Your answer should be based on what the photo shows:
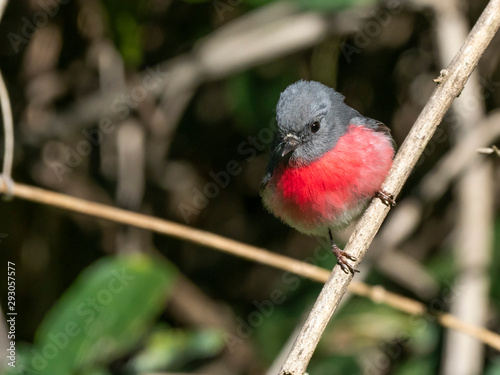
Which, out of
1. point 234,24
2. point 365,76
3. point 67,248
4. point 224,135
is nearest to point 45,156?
point 67,248

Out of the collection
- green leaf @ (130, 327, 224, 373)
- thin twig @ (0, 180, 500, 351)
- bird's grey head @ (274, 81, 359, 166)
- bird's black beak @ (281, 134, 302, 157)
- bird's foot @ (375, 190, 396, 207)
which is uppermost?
bird's grey head @ (274, 81, 359, 166)

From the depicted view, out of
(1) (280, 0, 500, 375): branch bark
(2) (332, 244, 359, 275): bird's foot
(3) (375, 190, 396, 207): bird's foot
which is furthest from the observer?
(3) (375, 190, 396, 207): bird's foot

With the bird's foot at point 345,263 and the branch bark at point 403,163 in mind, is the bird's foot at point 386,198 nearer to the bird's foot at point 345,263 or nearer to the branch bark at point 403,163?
the branch bark at point 403,163

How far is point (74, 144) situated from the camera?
19.8 feet

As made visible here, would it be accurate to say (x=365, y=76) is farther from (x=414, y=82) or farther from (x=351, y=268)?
(x=351, y=268)

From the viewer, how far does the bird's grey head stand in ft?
12.3

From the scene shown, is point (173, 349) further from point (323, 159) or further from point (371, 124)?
point (371, 124)

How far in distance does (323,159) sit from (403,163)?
33.2 inches

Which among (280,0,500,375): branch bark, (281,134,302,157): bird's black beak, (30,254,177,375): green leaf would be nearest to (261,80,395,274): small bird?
(281,134,302,157): bird's black beak

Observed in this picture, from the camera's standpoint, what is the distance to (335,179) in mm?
3914

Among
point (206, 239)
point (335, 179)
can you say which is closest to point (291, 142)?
point (335, 179)

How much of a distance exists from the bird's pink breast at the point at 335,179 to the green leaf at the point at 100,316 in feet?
2.93

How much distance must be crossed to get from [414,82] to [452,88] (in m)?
3.02

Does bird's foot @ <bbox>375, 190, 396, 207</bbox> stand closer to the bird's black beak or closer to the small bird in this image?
the small bird
